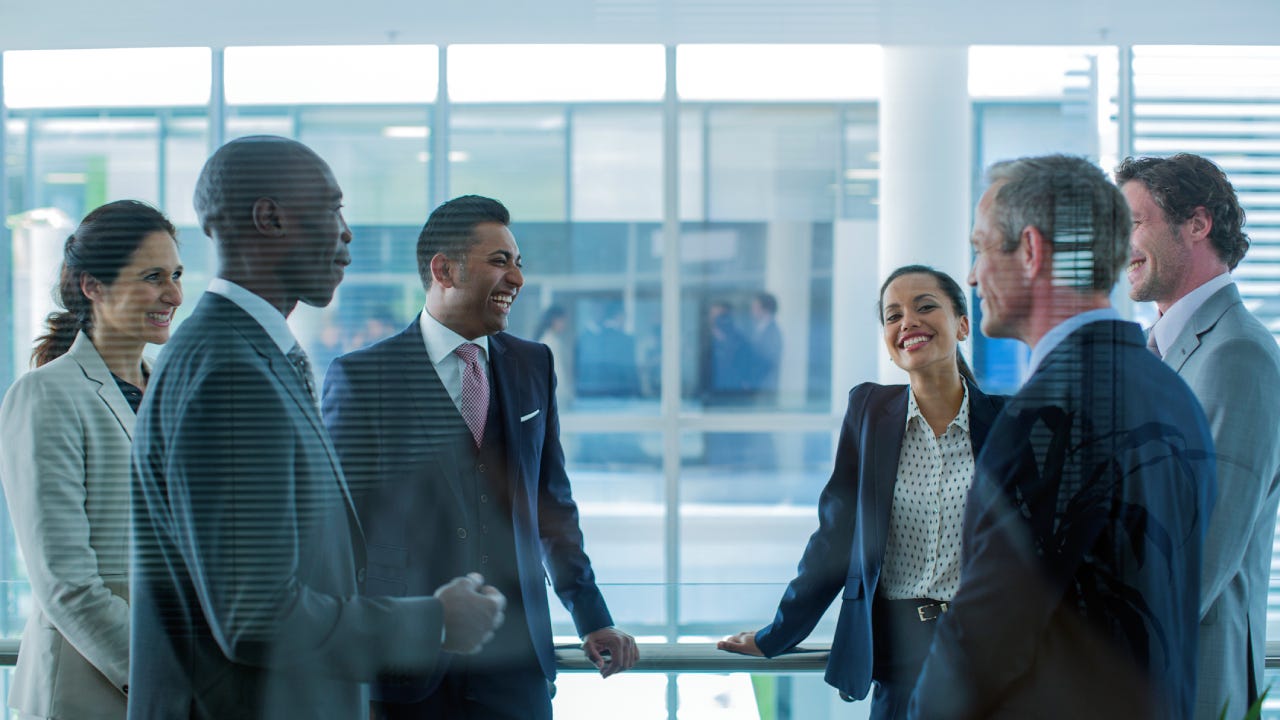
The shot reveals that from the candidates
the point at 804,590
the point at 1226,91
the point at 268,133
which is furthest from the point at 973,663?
the point at 268,133

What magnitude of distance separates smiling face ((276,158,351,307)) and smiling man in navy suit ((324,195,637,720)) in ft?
0.51

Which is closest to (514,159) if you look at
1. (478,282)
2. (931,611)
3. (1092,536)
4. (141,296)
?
(478,282)

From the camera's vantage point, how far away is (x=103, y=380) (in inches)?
75.6

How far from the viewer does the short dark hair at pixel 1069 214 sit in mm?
1938

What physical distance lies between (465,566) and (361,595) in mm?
208

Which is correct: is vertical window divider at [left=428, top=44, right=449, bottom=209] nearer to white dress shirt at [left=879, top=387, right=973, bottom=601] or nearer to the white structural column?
the white structural column

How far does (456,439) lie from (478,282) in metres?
0.32

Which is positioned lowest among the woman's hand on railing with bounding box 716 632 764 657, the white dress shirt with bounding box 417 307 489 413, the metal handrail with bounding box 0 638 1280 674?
the metal handrail with bounding box 0 638 1280 674

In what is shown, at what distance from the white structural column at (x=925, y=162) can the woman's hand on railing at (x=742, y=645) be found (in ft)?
2.07

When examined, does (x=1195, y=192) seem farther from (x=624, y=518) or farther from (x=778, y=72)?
(x=624, y=518)

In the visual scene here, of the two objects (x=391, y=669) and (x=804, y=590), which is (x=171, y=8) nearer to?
(x=391, y=669)

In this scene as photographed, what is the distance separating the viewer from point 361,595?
1892 millimetres

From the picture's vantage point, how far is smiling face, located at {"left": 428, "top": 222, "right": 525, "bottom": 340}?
78.6 inches

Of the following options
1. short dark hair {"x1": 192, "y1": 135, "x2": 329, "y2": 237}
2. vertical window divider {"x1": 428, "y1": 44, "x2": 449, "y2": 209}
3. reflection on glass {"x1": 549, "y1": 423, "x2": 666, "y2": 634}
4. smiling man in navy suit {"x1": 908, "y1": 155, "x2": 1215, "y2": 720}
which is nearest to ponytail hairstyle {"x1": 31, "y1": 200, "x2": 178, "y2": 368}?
short dark hair {"x1": 192, "y1": 135, "x2": 329, "y2": 237}
